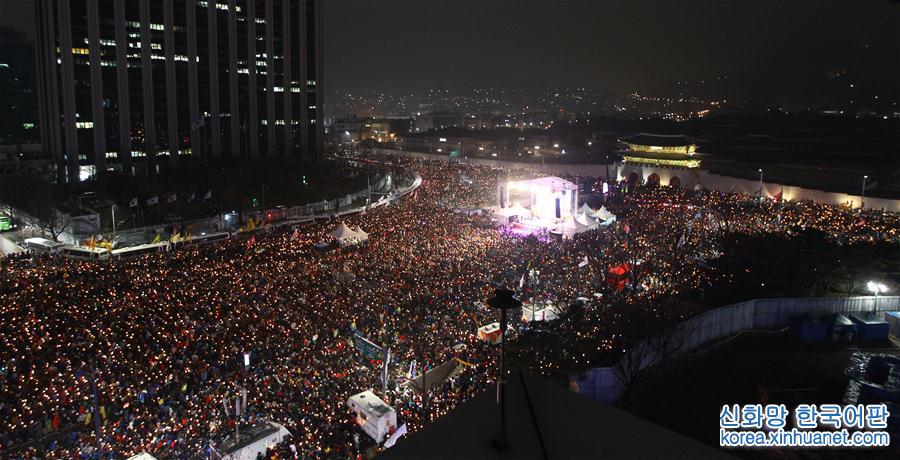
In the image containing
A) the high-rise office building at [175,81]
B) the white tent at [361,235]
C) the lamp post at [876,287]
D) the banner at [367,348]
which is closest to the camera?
the banner at [367,348]

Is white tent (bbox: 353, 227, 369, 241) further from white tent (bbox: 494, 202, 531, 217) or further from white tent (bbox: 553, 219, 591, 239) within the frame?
white tent (bbox: 494, 202, 531, 217)

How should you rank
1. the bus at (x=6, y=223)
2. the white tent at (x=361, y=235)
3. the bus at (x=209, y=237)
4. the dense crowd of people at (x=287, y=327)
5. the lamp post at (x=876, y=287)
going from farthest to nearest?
the bus at (x=6, y=223) < the bus at (x=209, y=237) < the white tent at (x=361, y=235) < the lamp post at (x=876, y=287) < the dense crowd of people at (x=287, y=327)

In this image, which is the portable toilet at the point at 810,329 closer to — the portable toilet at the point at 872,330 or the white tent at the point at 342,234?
the portable toilet at the point at 872,330

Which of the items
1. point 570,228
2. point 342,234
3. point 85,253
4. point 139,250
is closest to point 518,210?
point 570,228

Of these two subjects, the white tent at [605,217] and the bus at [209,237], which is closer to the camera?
the bus at [209,237]

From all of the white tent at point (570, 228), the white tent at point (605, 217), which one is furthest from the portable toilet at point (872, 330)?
the white tent at point (605, 217)

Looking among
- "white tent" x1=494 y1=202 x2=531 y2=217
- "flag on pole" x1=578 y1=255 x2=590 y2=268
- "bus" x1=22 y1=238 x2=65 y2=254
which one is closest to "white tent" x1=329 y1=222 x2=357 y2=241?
"flag on pole" x1=578 y1=255 x2=590 y2=268

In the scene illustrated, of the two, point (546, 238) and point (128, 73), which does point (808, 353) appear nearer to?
point (546, 238)
